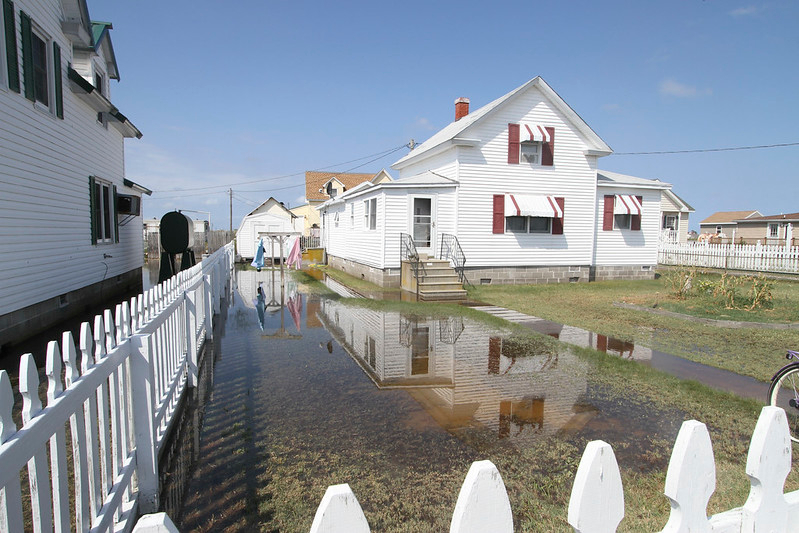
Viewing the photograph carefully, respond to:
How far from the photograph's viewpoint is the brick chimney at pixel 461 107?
21.3 metres

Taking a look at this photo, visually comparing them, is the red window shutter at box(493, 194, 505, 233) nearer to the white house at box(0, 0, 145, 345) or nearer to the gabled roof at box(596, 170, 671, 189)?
the gabled roof at box(596, 170, 671, 189)

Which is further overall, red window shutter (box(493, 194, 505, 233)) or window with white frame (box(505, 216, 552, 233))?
window with white frame (box(505, 216, 552, 233))

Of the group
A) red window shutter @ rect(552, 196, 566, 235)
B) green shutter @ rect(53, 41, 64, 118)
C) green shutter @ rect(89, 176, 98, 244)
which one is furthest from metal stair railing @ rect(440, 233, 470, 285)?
green shutter @ rect(53, 41, 64, 118)

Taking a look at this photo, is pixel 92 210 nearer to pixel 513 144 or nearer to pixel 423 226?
pixel 423 226

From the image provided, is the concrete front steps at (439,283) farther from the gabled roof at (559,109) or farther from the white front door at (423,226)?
the gabled roof at (559,109)

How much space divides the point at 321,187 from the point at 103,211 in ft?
117

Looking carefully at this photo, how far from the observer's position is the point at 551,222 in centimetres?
1698

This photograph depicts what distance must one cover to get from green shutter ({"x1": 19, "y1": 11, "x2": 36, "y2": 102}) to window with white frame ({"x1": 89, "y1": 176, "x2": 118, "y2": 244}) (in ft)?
12.0

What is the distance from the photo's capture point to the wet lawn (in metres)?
3.12

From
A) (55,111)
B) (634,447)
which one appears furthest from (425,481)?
(55,111)

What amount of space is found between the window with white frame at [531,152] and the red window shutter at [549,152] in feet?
0.58

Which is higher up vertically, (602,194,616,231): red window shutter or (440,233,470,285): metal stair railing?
(602,194,616,231): red window shutter

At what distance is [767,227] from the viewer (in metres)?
44.6

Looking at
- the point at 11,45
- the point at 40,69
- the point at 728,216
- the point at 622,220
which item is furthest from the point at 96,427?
the point at 728,216
